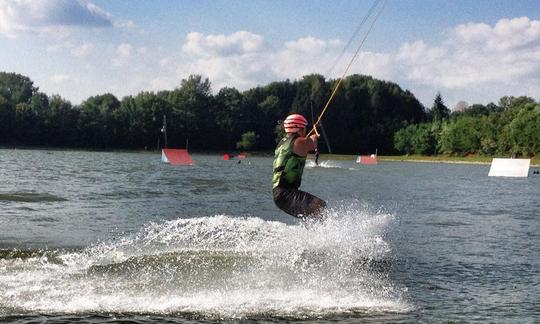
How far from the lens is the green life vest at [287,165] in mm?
10773

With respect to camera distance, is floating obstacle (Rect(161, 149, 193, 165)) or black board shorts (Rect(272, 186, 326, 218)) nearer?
black board shorts (Rect(272, 186, 326, 218))

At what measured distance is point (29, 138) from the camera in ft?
483

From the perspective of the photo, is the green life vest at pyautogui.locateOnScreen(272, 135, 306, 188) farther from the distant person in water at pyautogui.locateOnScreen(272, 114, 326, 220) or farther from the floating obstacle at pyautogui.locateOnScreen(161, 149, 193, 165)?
the floating obstacle at pyautogui.locateOnScreen(161, 149, 193, 165)

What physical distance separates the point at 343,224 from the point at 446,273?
2.34m

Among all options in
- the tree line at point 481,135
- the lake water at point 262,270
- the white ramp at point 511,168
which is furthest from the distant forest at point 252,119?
the lake water at point 262,270

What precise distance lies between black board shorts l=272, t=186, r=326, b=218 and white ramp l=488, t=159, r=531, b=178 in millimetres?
60298

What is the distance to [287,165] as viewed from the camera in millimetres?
10883

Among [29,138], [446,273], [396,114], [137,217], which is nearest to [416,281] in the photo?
[446,273]

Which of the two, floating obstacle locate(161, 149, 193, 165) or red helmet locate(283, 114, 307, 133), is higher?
red helmet locate(283, 114, 307, 133)

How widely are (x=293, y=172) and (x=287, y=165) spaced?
0.57 feet

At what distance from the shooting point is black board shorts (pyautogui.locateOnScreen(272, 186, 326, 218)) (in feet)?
36.2

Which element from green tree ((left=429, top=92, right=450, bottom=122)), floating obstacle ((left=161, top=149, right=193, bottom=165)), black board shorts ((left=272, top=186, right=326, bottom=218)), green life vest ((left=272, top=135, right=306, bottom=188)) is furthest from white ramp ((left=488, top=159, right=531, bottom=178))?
green tree ((left=429, top=92, right=450, bottom=122))

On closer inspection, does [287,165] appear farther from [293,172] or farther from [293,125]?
[293,125]

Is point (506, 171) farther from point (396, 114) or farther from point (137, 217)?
point (396, 114)
